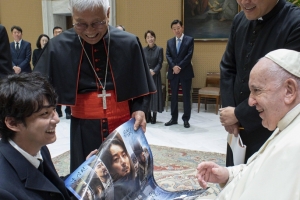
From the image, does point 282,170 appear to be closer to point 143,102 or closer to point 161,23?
point 143,102

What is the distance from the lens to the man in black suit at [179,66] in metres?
6.91

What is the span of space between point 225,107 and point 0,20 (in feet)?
31.7

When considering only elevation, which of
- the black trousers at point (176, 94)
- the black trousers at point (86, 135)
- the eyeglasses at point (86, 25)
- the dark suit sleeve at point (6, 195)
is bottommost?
the black trousers at point (176, 94)

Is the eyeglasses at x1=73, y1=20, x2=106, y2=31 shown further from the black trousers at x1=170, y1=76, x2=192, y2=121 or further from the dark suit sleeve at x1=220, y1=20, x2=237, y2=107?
the black trousers at x1=170, y1=76, x2=192, y2=121

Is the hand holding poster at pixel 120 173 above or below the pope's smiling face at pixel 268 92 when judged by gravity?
below

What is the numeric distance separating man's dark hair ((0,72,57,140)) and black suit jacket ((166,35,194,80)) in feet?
18.6

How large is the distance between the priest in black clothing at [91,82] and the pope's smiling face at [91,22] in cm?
12

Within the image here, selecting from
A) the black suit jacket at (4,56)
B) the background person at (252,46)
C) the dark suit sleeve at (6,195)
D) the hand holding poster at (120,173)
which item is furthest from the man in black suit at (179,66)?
the dark suit sleeve at (6,195)

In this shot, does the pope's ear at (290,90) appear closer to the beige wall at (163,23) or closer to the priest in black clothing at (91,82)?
the priest in black clothing at (91,82)

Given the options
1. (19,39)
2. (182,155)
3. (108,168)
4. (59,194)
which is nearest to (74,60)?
(108,168)

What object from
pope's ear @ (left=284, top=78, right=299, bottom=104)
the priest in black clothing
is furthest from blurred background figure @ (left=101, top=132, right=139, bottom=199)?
pope's ear @ (left=284, top=78, right=299, bottom=104)

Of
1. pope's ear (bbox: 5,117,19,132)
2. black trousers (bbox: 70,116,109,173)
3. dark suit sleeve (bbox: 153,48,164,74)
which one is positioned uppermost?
pope's ear (bbox: 5,117,19,132)

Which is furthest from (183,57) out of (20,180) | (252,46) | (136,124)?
(20,180)

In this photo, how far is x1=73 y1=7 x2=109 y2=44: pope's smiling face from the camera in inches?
72.2
